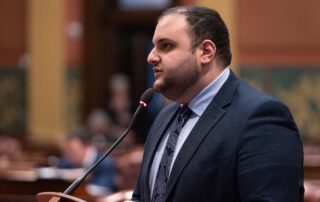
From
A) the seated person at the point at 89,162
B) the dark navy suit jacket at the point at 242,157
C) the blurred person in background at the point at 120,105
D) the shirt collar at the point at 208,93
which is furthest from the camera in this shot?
the blurred person in background at the point at 120,105

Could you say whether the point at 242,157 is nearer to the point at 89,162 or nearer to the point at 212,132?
the point at 212,132

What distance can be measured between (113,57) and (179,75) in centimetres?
868

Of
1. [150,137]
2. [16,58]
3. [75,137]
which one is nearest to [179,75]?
[150,137]

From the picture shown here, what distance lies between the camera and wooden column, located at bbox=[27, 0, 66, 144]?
9859 mm

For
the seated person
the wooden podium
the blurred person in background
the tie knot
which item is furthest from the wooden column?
the wooden podium

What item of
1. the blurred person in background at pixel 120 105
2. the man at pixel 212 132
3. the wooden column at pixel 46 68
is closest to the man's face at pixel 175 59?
the man at pixel 212 132

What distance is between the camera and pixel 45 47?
987cm

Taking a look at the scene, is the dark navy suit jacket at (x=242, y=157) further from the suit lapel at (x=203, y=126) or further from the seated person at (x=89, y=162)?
the seated person at (x=89, y=162)

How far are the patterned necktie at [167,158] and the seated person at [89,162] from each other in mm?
3408

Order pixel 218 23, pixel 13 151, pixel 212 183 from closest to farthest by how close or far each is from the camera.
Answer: pixel 212 183 < pixel 218 23 < pixel 13 151

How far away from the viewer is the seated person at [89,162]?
6047 millimetres

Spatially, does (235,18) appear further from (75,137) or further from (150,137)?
(150,137)

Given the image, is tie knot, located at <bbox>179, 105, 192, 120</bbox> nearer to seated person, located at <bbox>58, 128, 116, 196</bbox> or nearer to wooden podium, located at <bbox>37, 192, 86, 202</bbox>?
wooden podium, located at <bbox>37, 192, 86, 202</bbox>

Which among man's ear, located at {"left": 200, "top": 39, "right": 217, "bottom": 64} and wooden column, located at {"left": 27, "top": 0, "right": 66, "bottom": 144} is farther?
wooden column, located at {"left": 27, "top": 0, "right": 66, "bottom": 144}
